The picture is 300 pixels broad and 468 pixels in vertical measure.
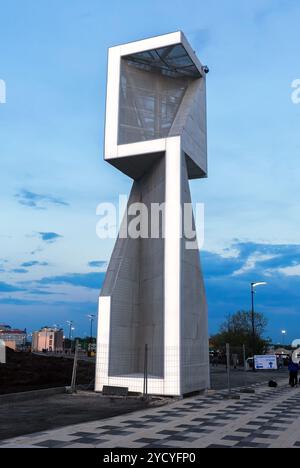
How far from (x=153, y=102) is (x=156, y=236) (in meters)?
6.45

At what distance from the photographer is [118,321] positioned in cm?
1817

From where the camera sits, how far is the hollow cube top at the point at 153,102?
18880mm

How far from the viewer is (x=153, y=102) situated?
68.7ft

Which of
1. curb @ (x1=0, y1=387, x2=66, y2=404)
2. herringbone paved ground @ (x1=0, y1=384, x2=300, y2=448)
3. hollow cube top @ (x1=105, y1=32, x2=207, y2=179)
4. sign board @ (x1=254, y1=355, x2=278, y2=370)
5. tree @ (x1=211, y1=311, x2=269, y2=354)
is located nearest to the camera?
herringbone paved ground @ (x1=0, y1=384, x2=300, y2=448)

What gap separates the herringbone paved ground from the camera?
841 centimetres

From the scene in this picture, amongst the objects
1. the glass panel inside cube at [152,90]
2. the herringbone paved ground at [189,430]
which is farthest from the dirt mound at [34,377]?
the glass panel inside cube at [152,90]

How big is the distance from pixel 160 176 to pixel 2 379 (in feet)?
39.4

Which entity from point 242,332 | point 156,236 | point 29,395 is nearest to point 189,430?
point 29,395

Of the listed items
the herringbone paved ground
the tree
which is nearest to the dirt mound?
the herringbone paved ground

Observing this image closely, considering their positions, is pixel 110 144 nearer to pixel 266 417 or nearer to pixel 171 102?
pixel 171 102

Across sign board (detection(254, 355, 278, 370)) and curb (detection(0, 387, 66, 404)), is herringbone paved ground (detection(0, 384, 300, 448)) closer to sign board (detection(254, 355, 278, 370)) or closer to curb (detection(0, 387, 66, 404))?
curb (detection(0, 387, 66, 404))

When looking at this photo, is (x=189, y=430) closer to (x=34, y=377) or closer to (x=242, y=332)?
(x=34, y=377)

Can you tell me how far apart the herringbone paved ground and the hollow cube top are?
10.1 meters

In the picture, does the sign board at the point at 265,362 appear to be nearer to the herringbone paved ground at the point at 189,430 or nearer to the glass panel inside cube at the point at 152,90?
the herringbone paved ground at the point at 189,430
